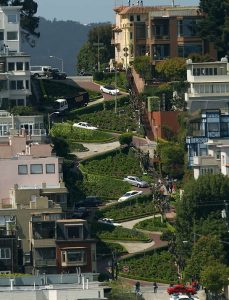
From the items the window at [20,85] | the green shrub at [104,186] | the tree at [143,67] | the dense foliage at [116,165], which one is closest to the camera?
the green shrub at [104,186]

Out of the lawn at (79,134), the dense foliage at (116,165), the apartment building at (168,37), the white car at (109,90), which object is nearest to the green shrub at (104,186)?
the dense foliage at (116,165)

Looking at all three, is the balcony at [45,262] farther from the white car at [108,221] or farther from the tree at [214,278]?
the white car at [108,221]

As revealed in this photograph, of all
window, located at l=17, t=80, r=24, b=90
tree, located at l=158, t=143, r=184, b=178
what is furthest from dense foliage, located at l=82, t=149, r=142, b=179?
window, located at l=17, t=80, r=24, b=90

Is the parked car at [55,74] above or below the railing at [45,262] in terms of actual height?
above

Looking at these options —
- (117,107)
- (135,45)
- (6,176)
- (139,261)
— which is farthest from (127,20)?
(139,261)

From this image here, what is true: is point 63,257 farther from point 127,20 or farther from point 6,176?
point 127,20

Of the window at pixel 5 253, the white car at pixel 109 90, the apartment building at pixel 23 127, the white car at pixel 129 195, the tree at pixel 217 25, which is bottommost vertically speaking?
the white car at pixel 129 195
